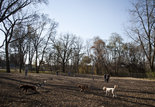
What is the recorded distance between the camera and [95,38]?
5694 cm

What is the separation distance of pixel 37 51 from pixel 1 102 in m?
41.3

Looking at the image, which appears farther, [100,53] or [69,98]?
[100,53]

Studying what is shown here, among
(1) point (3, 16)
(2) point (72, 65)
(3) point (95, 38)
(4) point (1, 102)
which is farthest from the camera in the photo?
(2) point (72, 65)

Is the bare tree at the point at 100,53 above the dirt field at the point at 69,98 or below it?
above

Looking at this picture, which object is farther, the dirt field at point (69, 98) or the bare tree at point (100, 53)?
the bare tree at point (100, 53)

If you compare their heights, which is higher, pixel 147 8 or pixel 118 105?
pixel 147 8

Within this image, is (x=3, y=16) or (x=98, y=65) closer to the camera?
(x=3, y=16)

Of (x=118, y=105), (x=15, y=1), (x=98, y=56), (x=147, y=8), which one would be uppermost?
(x=147, y=8)

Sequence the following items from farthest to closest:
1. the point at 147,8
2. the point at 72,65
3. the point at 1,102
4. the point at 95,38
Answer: the point at 72,65, the point at 95,38, the point at 147,8, the point at 1,102

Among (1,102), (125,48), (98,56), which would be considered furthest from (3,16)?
(125,48)

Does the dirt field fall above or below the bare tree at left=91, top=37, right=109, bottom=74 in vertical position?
below

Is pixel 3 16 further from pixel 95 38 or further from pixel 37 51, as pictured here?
pixel 95 38

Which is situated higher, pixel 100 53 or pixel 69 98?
pixel 100 53

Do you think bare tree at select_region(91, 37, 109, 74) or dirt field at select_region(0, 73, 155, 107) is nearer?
dirt field at select_region(0, 73, 155, 107)
